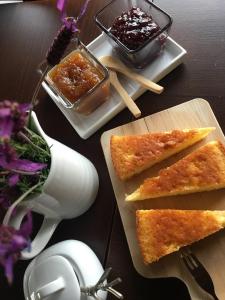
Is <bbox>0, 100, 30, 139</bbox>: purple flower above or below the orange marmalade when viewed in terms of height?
above

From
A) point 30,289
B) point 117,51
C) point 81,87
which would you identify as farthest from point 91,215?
point 117,51

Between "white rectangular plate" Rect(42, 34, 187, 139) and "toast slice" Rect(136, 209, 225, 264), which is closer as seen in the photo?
"toast slice" Rect(136, 209, 225, 264)

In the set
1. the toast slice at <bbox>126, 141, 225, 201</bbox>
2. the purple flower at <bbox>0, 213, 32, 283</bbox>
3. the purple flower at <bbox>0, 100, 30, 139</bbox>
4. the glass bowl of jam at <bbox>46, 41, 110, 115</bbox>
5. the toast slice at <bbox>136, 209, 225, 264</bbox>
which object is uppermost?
the purple flower at <bbox>0, 100, 30, 139</bbox>

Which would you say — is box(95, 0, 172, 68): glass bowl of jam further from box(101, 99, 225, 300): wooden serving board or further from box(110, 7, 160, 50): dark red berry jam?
box(101, 99, 225, 300): wooden serving board

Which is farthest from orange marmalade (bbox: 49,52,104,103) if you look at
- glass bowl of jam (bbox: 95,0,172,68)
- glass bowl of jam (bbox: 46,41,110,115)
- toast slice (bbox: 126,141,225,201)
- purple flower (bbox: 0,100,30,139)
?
purple flower (bbox: 0,100,30,139)

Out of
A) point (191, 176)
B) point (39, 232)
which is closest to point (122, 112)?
point (191, 176)

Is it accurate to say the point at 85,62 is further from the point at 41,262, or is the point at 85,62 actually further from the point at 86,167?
the point at 41,262

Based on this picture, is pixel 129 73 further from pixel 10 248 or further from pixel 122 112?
pixel 10 248
